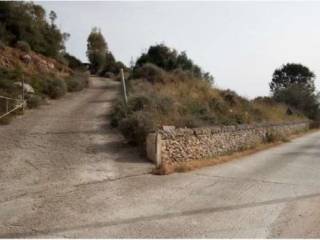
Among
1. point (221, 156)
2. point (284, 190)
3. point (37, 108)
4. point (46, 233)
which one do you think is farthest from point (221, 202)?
point (37, 108)

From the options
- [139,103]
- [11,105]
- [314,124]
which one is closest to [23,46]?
[11,105]

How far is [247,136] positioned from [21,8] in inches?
929

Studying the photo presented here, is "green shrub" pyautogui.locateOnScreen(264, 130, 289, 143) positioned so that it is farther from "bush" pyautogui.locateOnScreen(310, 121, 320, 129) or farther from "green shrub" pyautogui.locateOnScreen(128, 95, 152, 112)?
"bush" pyautogui.locateOnScreen(310, 121, 320, 129)

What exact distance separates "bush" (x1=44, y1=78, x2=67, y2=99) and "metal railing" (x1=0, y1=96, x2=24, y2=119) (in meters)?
4.52

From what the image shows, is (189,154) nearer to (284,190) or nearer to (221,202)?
(284,190)

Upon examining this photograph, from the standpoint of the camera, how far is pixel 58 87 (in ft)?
69.5

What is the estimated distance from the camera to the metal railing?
1458cm

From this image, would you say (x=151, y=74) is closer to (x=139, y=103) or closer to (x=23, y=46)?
(x=139, y=103)

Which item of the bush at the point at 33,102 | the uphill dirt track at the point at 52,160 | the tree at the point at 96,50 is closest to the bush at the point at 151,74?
the uphill dirt track at the point at 52,160

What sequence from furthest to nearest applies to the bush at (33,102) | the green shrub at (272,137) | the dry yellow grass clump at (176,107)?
the green shrub at (272,137), the bush at (33,102), the dry yellow grass clump at (176,107)

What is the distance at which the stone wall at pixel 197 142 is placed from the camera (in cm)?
1104

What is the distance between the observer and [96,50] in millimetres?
50812

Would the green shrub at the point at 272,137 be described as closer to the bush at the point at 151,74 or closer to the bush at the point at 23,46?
the bush at the point at 151,74

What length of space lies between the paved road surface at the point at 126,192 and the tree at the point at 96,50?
120 ft
